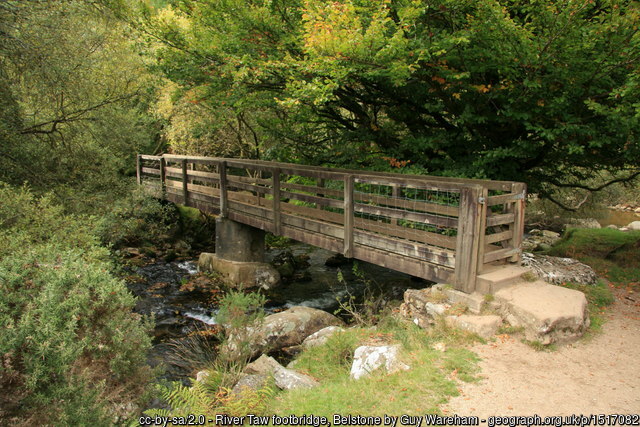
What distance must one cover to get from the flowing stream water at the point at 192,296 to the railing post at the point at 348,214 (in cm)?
112

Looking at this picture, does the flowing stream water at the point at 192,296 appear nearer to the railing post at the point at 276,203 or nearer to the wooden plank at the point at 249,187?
the railing post at the point at 276,203

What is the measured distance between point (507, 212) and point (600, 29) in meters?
2.91

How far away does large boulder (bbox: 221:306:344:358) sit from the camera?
650 cm

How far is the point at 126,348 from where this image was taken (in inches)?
181

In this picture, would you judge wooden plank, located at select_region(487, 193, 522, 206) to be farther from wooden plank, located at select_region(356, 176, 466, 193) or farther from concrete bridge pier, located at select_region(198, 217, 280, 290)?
concrete bridge pier, located at select_region(198, 217, 280, 290)

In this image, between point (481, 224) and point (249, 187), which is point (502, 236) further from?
point (249, 187)

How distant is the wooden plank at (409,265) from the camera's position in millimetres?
6020

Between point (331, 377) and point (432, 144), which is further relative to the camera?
point (432, 144)

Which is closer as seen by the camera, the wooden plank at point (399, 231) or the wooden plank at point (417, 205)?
the wooden plank at point (417, 205)

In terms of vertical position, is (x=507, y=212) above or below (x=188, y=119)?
below

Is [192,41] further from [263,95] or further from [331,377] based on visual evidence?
[331,377]

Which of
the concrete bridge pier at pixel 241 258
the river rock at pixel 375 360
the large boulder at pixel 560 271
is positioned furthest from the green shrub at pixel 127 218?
the large boulder at pixel 560 271

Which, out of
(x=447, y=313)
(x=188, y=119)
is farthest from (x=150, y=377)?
(x=188, y=119)

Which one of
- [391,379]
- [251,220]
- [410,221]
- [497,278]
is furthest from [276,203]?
[391,379]
